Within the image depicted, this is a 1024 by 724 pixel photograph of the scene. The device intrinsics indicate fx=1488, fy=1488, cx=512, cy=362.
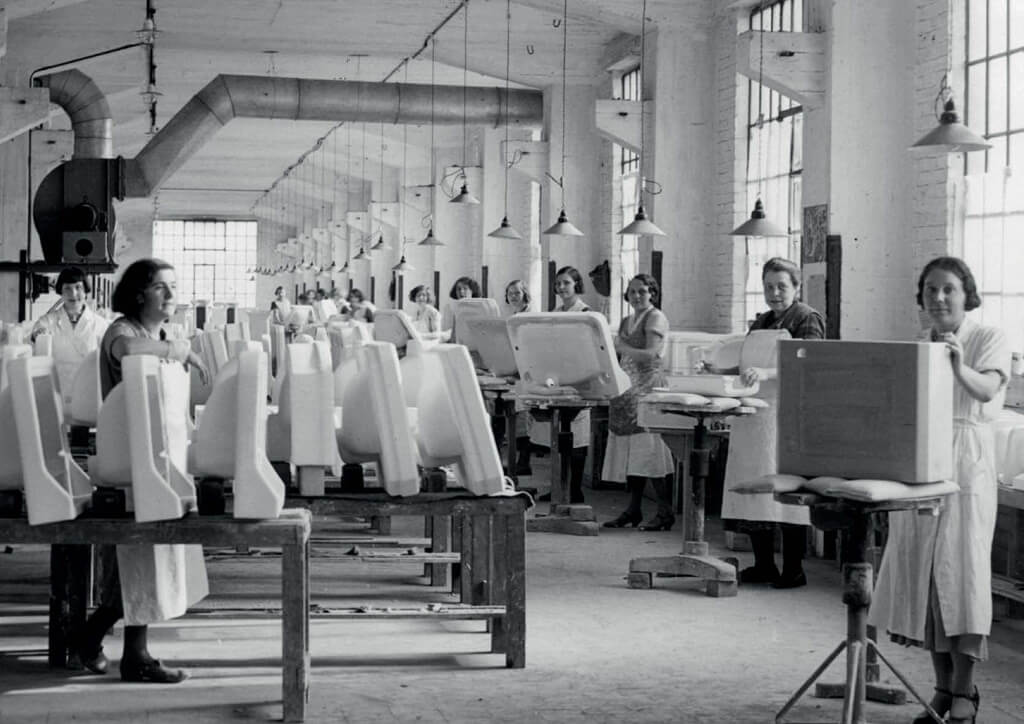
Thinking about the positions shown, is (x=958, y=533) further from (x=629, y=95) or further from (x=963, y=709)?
(x=629, y=95)

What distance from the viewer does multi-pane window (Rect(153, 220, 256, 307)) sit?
45.1 metres

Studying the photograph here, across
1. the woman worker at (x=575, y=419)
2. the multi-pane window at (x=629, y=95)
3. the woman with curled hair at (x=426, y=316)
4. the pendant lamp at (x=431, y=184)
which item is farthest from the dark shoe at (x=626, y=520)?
the pendant lamp at (x=431, y=184)

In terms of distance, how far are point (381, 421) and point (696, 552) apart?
304 cm

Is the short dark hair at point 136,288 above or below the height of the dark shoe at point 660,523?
above

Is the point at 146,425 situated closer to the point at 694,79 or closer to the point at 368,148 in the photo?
the point at 694,79

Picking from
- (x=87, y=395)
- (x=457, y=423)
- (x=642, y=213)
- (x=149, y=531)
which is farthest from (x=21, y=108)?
(x=149, y=531)

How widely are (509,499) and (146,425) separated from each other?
1410mm

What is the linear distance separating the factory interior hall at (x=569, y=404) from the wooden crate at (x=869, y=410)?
0.04ft

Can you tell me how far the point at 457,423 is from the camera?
17.2 ft

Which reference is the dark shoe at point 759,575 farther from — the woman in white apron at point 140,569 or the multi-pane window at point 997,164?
the woman in white apron at point 140,569

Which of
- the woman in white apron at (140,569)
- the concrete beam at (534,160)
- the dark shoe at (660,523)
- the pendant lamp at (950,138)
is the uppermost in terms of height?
the concrete beam at (534,160)

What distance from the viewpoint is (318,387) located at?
5066 mm

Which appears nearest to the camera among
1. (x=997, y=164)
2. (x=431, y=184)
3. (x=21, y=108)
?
(x=997, y=164)

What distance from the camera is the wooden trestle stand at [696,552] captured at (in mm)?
7477
